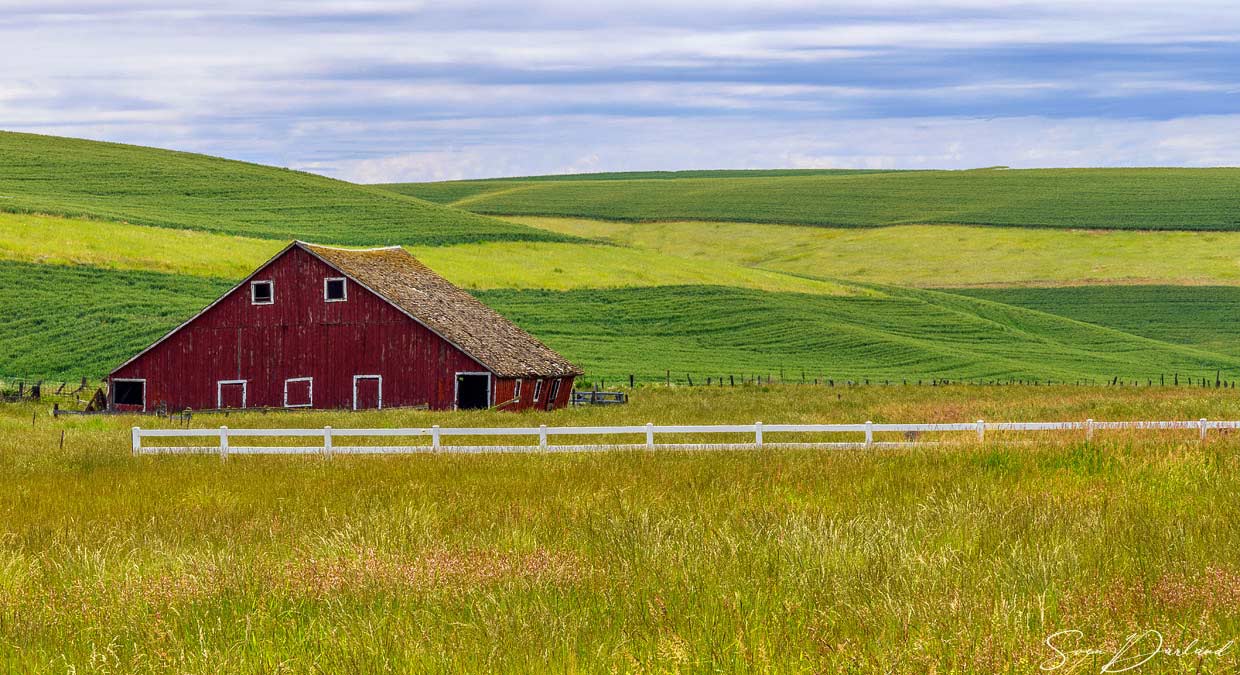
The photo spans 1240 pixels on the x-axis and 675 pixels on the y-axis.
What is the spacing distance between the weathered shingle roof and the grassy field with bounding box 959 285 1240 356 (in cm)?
5892

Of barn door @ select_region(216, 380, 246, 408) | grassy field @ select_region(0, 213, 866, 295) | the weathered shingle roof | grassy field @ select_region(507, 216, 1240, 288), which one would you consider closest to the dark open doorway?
the weathered shingle roof

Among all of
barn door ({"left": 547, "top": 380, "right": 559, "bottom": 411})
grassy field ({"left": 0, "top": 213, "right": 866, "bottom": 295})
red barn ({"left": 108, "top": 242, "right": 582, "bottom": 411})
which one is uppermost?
grassy field ({"left": 0, "top": 213, "right": 866, "bottom": 295})

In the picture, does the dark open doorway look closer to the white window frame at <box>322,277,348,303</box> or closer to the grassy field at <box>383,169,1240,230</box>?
the white window frame at <box>322,277,348,303</box>

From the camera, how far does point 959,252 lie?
4894 inches

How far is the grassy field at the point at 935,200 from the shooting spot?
134 metres

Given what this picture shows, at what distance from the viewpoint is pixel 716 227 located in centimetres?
14338

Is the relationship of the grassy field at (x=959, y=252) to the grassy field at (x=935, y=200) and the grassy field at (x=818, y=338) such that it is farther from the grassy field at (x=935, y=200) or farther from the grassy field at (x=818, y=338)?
the grassy field at (x=818, y=338)

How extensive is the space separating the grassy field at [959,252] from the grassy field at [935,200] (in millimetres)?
3591

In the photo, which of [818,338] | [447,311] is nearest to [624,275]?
[818,338]

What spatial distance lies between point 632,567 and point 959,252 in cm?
11925

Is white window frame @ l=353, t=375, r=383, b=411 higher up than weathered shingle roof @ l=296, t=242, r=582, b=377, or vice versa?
weathered shingle roof @ l=296, t=242, r=582, b=377

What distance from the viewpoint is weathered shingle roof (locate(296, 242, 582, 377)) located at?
44625 millimetres

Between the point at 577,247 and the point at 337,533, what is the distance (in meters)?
97.2

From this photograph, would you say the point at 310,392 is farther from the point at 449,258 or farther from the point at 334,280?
the point at 449,258
